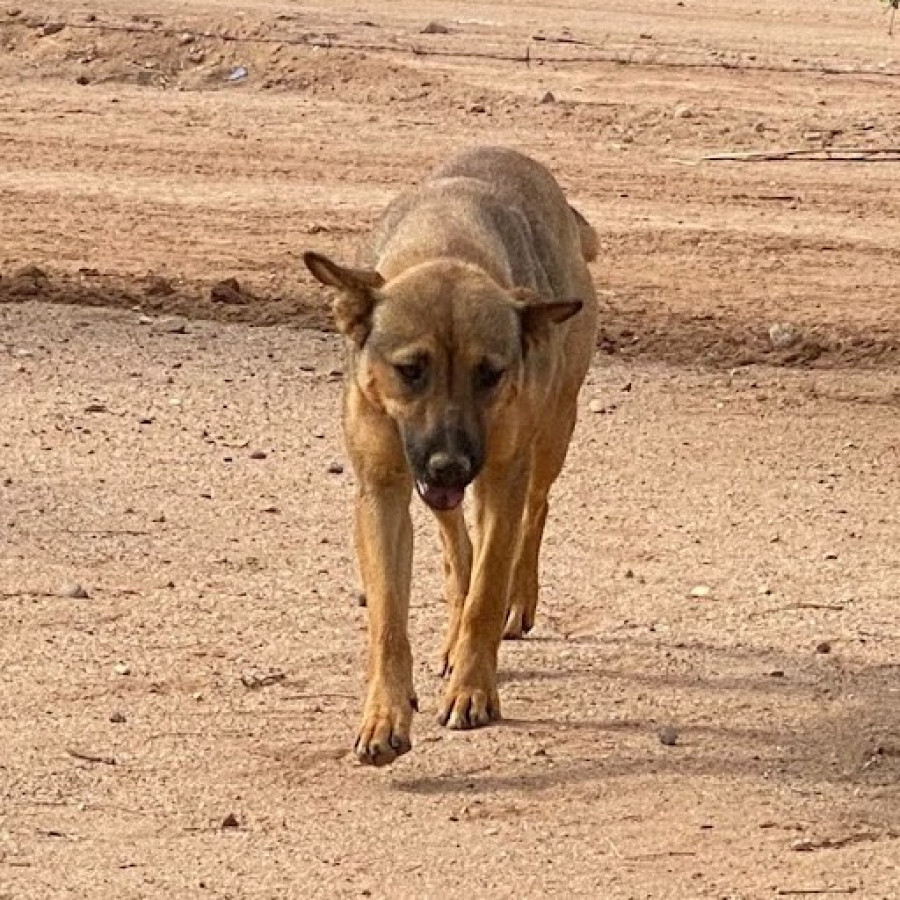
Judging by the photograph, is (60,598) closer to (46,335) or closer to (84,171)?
(46,335)

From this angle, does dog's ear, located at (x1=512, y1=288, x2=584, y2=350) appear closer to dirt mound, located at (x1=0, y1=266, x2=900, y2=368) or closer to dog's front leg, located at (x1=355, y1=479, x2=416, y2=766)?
dog's front leg, located at (x1=355, y1=479, x2=416, y2=766)

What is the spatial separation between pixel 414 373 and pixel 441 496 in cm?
36

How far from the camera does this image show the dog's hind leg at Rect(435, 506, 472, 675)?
29.8ft

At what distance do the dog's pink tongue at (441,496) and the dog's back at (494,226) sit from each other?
90 cm

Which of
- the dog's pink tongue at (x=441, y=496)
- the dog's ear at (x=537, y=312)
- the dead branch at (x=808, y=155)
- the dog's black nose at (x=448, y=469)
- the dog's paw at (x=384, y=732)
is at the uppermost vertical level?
the dog's ear at (x=537, y=312)

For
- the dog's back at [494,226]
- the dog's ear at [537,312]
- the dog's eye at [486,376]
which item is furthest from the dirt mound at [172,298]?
the dog's eye at [486,376]

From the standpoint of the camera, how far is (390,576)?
8234 mm

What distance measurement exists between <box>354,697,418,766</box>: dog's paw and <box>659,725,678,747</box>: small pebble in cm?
79

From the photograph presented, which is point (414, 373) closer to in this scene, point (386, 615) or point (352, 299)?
point (352, 299)

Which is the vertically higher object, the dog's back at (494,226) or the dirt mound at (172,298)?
the dog's back at (494,226)

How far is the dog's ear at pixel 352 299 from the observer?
26.4ft

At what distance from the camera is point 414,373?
7867 mm

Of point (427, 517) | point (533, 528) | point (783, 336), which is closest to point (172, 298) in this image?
point (783, 336)

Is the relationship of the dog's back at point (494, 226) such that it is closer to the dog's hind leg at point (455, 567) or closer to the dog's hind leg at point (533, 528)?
the dog's hind leg at point (533, 528)
